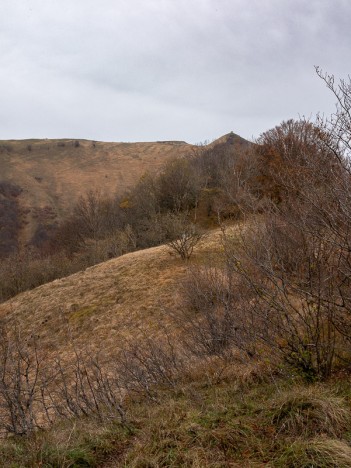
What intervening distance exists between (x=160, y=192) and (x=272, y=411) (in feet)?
96.3

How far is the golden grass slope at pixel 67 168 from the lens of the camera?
214ft

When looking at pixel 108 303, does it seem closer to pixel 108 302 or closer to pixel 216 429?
pixel 108 302

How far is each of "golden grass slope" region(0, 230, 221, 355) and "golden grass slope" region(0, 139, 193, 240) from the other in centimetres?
4184

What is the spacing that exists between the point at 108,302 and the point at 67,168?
228ft

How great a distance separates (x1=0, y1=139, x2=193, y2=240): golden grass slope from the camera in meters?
65.3

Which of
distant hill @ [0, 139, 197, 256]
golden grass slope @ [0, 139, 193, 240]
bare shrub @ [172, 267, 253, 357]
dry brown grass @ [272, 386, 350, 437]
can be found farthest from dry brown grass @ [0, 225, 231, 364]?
golden grass slope @ [0, 139, 193, 240]

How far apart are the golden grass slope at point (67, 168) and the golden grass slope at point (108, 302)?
41.8 metres

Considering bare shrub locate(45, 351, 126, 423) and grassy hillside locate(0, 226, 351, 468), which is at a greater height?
grassy hillside locate(0, 226, 351, 468)

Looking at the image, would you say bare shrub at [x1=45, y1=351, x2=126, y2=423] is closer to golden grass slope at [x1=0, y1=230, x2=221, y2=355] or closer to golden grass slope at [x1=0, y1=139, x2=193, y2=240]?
golden grass slope at [x1=0, y1=230, x2=221, y2=355]

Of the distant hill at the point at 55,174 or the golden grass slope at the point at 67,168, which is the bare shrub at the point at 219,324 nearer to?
the distant hill at the point at 55,174

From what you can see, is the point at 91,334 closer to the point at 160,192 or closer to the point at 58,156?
the point at 160,192

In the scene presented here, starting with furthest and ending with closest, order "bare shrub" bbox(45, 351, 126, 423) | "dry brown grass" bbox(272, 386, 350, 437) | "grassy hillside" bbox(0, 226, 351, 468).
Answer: "bare shrub" bbox(45, 351, 126, 423), "dry brown grass" bbox(272, 386, 350, 437), "grassy hillside" bbox(0, 226, 351, 468)

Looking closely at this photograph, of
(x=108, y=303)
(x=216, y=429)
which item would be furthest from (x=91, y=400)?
(x=108, y=303)

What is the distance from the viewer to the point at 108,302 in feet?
50.9
